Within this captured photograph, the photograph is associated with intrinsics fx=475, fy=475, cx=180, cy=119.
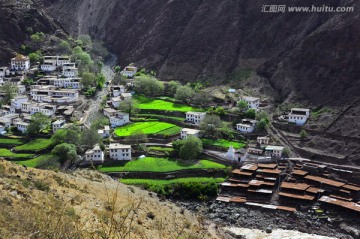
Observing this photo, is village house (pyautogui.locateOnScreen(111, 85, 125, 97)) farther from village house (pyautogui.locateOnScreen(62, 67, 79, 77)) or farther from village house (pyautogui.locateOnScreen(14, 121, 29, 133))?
village house (pyautogui.locateOnScreen(14, 121, 29, 133))

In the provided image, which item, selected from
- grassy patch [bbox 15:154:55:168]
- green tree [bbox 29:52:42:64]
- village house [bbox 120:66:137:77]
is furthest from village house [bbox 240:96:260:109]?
green tree [bbox 29:52:42:64]

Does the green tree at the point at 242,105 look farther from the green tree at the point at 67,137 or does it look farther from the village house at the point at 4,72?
the village house at the point at 4,72

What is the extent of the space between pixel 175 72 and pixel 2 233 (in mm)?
63325

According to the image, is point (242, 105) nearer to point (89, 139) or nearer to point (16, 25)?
point (89, 139)

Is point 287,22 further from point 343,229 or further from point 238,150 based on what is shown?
point 343,229

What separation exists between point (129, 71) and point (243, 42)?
63.0 ft

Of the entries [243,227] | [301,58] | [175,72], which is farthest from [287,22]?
[243,227]

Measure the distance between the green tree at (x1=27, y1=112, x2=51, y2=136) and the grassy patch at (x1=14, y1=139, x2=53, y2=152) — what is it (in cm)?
145

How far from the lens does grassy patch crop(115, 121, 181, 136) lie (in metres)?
55.3

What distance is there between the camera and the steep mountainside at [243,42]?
2378 inches

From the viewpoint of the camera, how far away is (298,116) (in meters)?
54.8

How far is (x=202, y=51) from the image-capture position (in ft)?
255

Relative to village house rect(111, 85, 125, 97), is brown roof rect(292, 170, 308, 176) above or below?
below

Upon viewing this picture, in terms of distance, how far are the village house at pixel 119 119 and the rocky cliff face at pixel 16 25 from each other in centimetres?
2979
